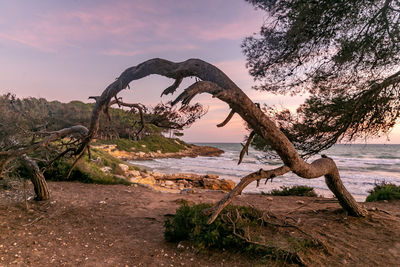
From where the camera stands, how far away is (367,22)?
471 centimetres

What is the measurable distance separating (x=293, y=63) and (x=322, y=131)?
1.66m

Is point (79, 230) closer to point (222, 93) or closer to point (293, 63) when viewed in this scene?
point (222, 93)

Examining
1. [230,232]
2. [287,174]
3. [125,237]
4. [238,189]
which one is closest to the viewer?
[238,189]

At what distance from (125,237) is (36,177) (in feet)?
10.7

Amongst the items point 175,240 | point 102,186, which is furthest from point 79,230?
point 102,186

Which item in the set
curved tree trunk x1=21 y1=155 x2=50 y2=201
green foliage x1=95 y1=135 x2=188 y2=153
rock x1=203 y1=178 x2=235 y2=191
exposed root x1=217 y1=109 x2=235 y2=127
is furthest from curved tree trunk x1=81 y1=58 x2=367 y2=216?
green foliage x1=95 y1=135 x2=188 y2=153

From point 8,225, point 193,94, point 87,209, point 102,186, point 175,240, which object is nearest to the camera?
point 193,94

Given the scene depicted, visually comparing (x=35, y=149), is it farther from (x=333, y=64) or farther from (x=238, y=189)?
(x=333, y=64)

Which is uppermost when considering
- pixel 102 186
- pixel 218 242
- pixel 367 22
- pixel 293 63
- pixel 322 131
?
pixel 367 22

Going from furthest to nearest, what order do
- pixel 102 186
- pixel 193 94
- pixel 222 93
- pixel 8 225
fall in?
pixel 102 186
pixel 8 225
pixel 222 93
pixel 193 94

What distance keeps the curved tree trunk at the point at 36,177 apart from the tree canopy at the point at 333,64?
6.03 meters

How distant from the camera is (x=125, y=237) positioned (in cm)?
486

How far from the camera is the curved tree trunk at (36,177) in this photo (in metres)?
5.92

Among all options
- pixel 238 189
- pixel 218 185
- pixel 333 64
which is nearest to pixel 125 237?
pixel 238 189
